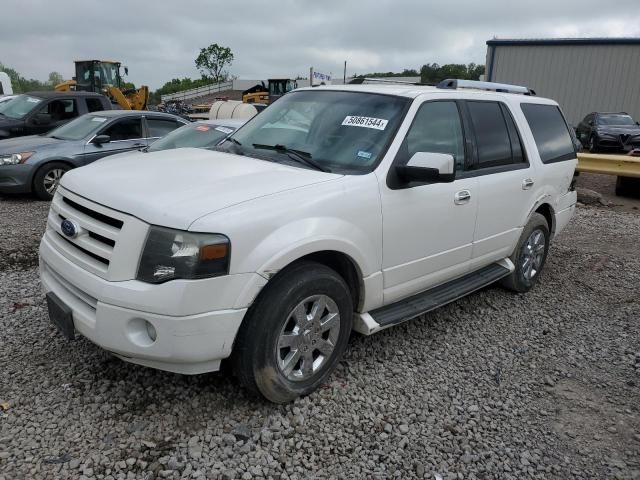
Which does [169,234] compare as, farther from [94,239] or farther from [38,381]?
[38,381]

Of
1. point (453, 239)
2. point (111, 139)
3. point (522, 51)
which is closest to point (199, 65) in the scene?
point (522, 51)

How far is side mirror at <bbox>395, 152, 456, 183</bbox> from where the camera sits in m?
3.32

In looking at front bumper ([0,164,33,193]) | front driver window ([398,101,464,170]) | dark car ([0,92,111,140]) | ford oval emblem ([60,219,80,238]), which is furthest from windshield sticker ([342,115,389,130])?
dark car ([0,92,111,140])

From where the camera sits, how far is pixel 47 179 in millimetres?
8398

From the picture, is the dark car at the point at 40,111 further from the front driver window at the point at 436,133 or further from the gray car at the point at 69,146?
the front driver window at the point at 436,133

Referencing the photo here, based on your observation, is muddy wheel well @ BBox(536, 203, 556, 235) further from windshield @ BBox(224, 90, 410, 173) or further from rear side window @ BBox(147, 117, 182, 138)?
rear side window @ BBox(147, 117, 182, 138)

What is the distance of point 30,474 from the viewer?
256 cm

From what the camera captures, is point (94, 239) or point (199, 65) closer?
point (94, 239)

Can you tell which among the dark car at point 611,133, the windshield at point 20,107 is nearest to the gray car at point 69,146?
the windshield at point 20,107

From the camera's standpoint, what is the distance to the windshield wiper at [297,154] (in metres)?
3.48

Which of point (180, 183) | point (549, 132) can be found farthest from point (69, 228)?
point (549, 132)

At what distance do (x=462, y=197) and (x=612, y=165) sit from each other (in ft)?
25.3

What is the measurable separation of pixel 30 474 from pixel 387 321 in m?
2.17

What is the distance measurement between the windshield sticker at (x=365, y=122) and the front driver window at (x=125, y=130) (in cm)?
652
